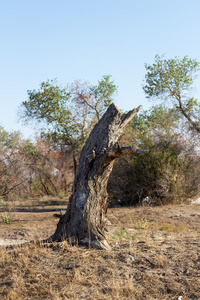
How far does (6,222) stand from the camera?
9.74 metres

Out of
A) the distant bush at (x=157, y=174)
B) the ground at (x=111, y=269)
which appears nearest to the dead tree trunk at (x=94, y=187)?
the ground at (x=111, y=269)

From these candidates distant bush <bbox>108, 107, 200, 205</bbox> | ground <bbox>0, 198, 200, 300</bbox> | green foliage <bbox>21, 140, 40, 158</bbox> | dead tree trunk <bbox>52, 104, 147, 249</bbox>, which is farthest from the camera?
green foliage <bbox>21, 140, 40, 158</bbox>

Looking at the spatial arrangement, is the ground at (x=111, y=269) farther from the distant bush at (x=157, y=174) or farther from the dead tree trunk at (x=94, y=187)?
the distant bush at (x=157, y=174)

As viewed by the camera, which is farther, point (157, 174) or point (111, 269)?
point (157, 174)

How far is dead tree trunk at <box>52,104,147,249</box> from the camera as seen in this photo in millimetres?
5656

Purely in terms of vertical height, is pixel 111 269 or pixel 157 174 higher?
pixel 157 174

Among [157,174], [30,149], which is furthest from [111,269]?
[30,149]

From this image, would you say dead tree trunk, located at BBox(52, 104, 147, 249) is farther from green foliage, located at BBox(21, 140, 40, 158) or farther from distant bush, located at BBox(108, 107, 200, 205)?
green foliage, located at BBox(21, 140, 40, 158)

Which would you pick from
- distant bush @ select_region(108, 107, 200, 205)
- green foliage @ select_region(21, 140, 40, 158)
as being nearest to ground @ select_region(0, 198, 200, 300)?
distant bush @ select_region(108, 107, 200, 205)

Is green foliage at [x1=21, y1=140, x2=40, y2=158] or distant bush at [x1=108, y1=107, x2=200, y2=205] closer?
distant bush at [x1=108, y1=107, x2=200, y2=205]

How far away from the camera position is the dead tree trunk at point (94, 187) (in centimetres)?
566

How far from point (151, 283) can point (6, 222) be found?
6.56 meters

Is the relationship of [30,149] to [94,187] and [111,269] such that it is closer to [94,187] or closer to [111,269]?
[94,187]

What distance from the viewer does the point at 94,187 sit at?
5848 millimetres
